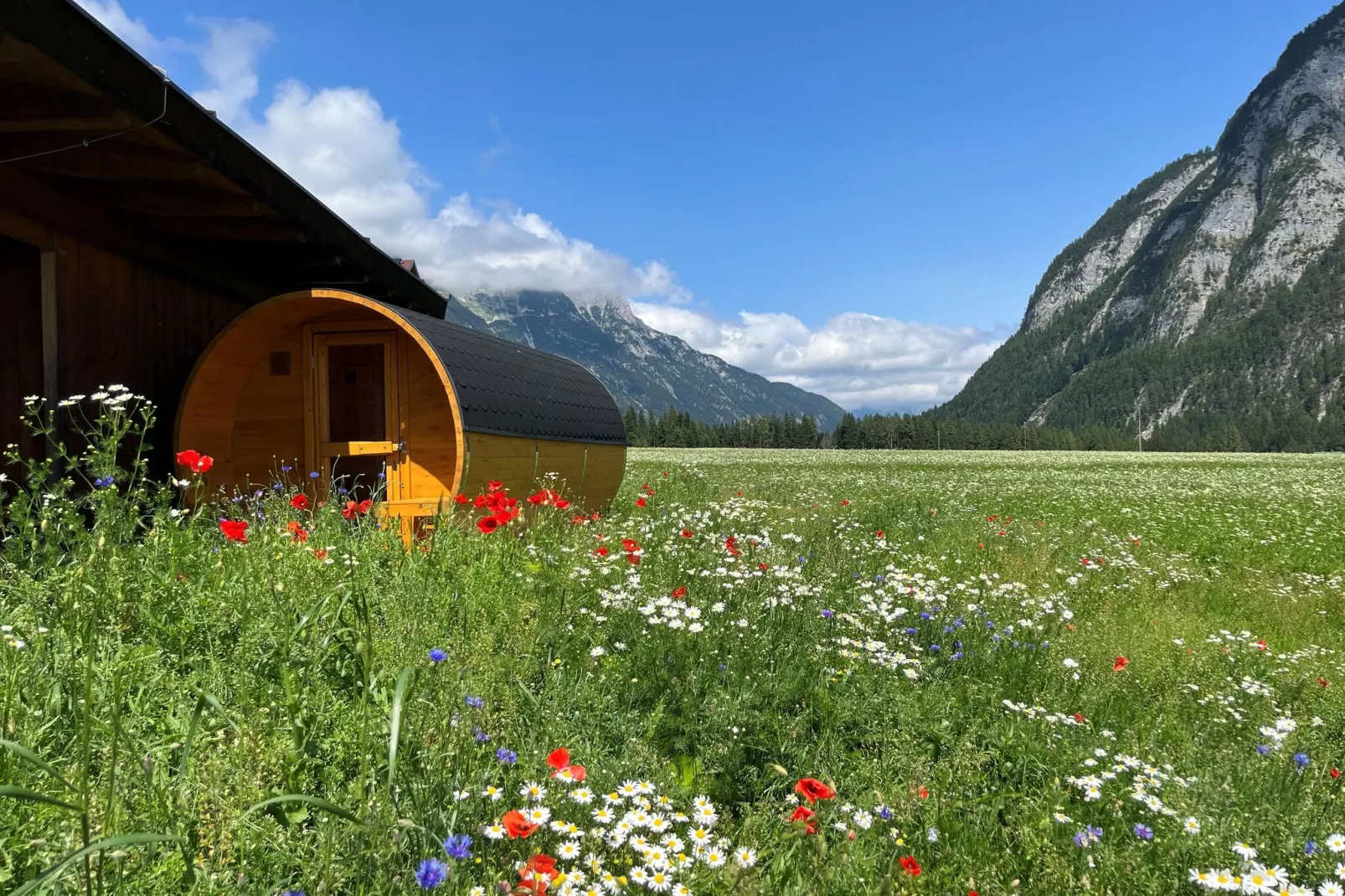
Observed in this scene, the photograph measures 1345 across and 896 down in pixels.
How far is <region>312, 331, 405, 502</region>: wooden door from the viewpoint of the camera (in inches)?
347

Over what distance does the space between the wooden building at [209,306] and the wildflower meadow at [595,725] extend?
2.26 m

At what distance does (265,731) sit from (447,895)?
1.00 m

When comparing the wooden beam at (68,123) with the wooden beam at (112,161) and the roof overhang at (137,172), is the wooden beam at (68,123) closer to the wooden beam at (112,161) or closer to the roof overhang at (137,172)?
the roof overhang at (137,172)

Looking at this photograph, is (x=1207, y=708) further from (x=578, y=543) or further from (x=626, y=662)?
(x=578, y=543)

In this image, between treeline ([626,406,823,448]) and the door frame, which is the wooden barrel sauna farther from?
treeline ([626,406,823,448])

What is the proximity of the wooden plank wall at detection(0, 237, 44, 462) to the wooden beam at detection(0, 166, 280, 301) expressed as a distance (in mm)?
940

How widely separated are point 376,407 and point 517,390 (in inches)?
82.5

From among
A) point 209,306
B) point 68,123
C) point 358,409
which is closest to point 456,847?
point 68,123

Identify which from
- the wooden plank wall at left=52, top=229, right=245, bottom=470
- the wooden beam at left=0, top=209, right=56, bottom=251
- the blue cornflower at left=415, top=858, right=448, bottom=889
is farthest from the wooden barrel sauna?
the blue cornflower at left=415, top=858, right=448, bottom=889

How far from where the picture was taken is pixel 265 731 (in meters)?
2.54

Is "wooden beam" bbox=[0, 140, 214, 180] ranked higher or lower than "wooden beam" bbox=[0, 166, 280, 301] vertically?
higher

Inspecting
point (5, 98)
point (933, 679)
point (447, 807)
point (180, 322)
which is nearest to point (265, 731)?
point (447, 807)

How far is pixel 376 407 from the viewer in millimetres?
9547

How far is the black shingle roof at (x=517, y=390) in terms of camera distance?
25.1 ft
